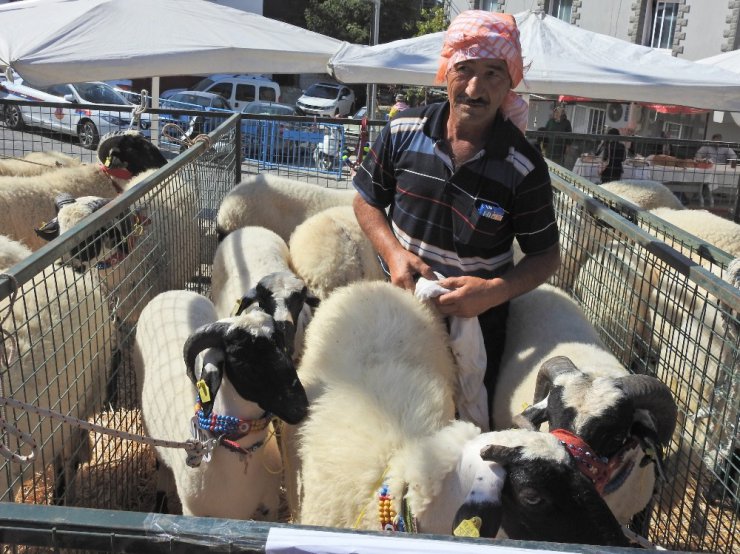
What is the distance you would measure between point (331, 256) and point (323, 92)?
89.2 ft

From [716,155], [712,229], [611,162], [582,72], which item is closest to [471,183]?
[712,229]

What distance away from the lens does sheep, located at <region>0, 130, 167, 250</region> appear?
20.1 feet

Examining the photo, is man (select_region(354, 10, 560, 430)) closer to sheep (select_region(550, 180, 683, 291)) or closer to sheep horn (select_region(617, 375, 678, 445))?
sheep horn (select_region(617, 375, 678, 445))

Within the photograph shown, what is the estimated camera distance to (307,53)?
739 centimetres

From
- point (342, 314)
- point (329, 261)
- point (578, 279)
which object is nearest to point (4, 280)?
point (342, 314)

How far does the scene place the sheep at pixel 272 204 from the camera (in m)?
5.45

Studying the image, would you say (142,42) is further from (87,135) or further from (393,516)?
(393,516)

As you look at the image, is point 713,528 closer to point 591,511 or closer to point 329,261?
point 591,511

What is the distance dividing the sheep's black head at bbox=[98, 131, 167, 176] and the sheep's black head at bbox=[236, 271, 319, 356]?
389 centimetres

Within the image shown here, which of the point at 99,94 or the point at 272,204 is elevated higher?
the point at 99,94

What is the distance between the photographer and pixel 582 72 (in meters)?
6.62

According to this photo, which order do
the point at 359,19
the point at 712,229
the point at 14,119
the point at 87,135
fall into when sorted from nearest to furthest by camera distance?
the point at 712,229 → the point at 14,119 → the point at 87,135 → the point at 359,19

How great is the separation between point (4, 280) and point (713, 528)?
3016mm

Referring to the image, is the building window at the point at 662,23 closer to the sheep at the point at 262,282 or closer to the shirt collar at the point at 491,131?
the sheep at the point at 262,282
